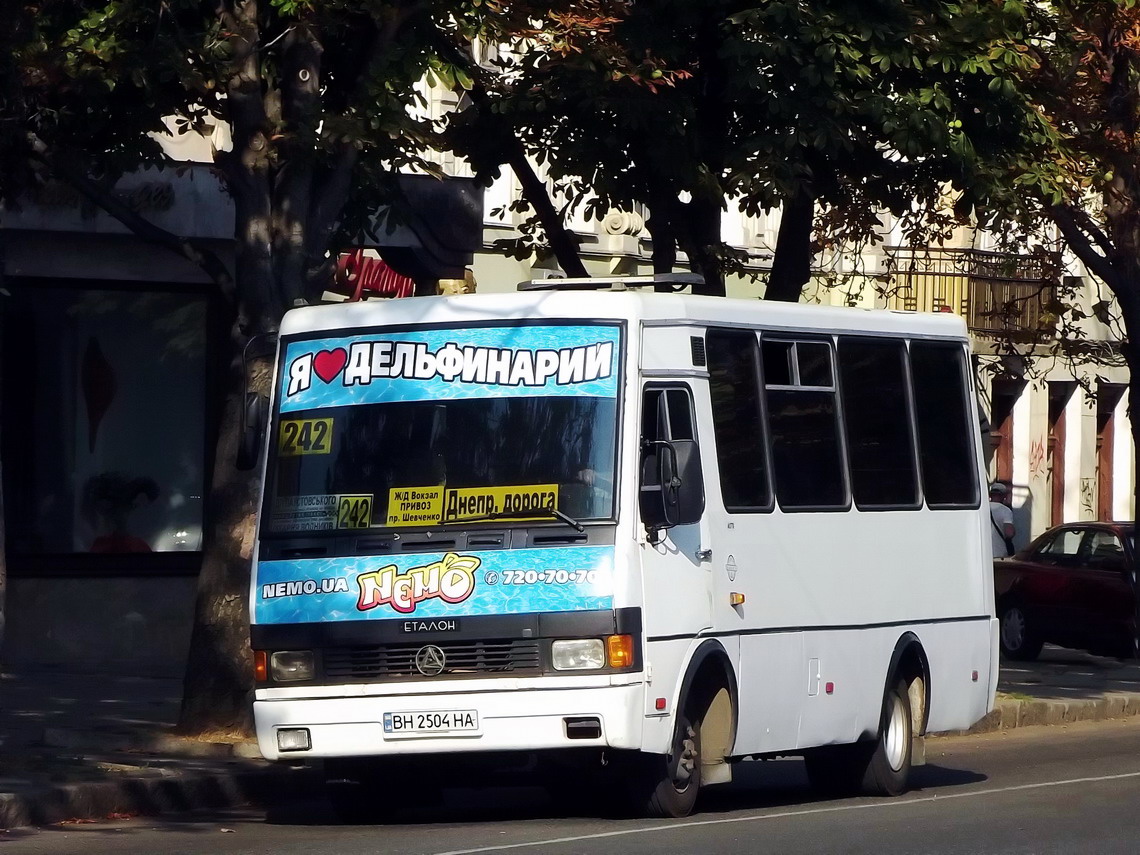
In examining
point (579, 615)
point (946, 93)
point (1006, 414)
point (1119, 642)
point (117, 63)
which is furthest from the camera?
point (1006, 414)

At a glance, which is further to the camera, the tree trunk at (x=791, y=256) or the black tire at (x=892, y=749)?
the tree trunk at (x=791, y=256)

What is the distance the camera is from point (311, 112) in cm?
1439

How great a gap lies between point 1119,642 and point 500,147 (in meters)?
10.8

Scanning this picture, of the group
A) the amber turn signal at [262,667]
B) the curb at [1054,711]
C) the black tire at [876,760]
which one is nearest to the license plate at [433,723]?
the amber turn signal at [262,667]

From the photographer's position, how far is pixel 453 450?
36.2ft

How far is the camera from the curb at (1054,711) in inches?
723

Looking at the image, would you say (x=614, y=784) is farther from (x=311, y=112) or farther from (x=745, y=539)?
(x=311, y=112)

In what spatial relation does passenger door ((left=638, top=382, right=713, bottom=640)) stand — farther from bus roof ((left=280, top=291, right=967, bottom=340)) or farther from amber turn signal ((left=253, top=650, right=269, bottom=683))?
amber turn signal ((left=253, top=650, right=269, bottom=683))

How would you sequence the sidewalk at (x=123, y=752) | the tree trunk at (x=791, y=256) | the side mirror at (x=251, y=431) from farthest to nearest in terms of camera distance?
the tree trunk at (x=791, y=256) < the sidewalk at (x=123, y=752) < the side mirror at (x=251, y=431)

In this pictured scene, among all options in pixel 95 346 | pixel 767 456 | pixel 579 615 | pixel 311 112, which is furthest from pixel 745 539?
pixel 95 346

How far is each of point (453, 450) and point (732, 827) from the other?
88.7 inches

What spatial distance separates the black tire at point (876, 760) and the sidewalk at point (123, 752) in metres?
2.97

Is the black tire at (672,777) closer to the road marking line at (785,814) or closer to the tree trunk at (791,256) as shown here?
the road marking line at (785,814)

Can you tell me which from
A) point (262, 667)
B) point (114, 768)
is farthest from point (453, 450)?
point (114, 768)
